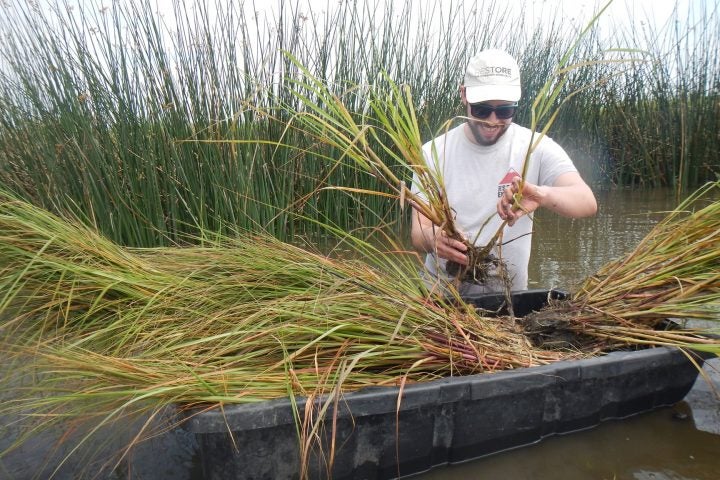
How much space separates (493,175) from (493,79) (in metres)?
0.39

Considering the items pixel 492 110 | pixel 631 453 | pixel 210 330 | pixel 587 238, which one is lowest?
pixel 631 453

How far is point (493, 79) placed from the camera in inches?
83.0

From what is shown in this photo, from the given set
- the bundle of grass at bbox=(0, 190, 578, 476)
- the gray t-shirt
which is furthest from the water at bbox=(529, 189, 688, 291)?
the bundle of grass at bbox=(0, 190, 578, 476)

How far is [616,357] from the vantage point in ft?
5.24

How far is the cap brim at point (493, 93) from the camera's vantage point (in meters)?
2.11

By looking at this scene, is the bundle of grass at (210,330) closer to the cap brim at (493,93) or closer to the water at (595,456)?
the water at (595,456)

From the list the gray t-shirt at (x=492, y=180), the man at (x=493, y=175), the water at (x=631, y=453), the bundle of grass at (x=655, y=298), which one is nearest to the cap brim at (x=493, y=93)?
the man at (x=493, y=175)

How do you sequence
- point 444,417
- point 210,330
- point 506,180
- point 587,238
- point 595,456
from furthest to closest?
point 587,238 < point 506,180 < point 210,330 < point 595,456 < point 444,417

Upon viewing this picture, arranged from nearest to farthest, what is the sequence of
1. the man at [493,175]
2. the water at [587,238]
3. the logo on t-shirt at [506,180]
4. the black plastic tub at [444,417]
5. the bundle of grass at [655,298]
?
1. the black plastic tub at [444,417]
2. the bundle of grass at [655,298]
3. the man at [493,175]
4. the logo on t-shirt at [506,180]
5. the water at [587,238]

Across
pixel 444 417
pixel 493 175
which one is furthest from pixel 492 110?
pixel 444 417

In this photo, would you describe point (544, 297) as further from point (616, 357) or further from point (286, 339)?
point (286, 339)

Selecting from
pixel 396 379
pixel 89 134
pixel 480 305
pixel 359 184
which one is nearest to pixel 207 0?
pixel 89 134

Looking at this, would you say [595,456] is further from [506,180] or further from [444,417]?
[506,180]

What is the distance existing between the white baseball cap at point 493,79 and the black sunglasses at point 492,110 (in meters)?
0.04
